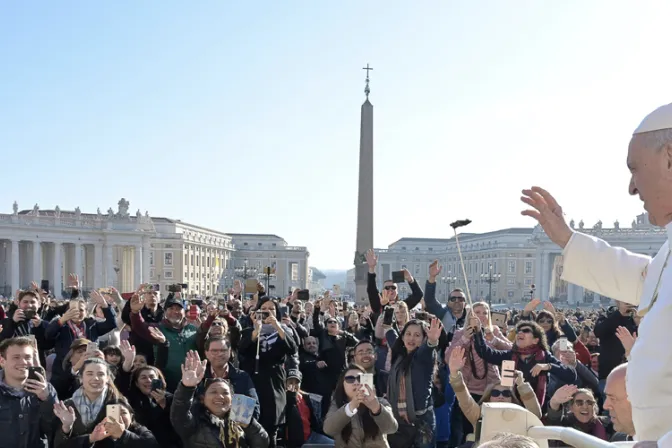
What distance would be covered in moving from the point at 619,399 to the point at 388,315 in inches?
216

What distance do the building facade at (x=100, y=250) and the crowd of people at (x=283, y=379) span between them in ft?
180

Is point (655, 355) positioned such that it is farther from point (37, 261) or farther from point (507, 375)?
point (37, 261)

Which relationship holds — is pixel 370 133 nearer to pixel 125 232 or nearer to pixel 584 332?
pixel 584 332

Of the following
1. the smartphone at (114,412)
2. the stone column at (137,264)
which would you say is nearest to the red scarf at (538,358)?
the smartphone at (114,412)

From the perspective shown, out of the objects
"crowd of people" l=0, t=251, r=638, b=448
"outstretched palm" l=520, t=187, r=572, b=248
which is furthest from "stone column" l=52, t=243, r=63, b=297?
"outstretched palm" l=520, t=187, r=572, b=248

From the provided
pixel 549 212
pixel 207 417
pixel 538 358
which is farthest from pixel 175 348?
pixel 549 212

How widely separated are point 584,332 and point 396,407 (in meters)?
6.93

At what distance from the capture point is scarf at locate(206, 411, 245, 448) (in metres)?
4.94

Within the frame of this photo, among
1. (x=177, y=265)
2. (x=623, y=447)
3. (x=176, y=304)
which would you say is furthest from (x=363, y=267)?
(x=177, y=265)

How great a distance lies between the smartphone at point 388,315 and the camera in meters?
8.39

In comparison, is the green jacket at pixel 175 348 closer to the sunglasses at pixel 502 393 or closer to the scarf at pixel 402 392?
the scarf at pixel 402 392

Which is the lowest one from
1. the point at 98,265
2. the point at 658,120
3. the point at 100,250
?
the point at 98,265

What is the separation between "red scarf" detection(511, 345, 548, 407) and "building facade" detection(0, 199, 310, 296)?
57153mm

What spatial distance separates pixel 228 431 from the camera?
4980 millimetres
